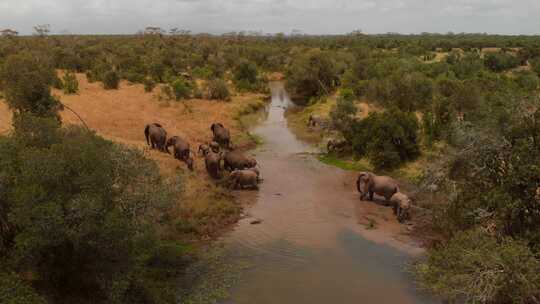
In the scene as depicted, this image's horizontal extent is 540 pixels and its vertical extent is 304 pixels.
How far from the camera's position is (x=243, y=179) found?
64.7 ft

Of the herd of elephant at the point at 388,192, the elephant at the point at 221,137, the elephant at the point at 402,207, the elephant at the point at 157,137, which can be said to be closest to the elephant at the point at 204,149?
the elephant at the point at 221,137

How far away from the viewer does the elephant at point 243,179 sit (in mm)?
19703

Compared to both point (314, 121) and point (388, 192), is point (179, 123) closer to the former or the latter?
point (314, 121)

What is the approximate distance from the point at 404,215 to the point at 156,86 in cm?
3291

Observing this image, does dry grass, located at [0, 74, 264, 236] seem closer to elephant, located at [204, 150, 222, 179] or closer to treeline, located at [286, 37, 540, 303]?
elephant, located at [204, 150, 222, 179]

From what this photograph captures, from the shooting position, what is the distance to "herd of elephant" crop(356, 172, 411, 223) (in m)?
16.8

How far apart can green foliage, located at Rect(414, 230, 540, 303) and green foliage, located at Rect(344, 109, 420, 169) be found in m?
12.1

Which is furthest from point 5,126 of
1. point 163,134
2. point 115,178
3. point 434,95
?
point 434,95

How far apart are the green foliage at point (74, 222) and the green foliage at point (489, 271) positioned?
735cm

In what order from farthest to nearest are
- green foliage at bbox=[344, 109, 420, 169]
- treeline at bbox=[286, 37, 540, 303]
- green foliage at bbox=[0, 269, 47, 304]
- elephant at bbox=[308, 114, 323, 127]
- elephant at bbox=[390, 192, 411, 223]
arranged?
1. elephant at bbox=[308, 114, 323, 127]
2. green foliage at bbox=[344, 109, 420, 169]
3. elephant at bbox=[390, 192, 411, 223]
4. treeline at bbox=[286, 37, 540, 303]
5. green foliage at bbox=[0, 269, 47, 304]

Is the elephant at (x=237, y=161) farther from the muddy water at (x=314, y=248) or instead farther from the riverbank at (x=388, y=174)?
the riverbank at (x=388, y=174)

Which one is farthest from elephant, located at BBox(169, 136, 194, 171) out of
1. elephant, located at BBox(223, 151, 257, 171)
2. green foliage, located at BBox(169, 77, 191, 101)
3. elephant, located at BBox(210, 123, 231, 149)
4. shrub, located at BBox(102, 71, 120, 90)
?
shrub, located at BBox(102, 71, 120, 90)

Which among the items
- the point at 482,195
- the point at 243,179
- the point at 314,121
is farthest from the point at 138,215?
the point at 314,121

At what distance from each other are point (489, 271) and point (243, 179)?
1249 cm
